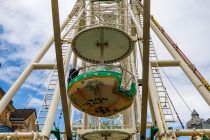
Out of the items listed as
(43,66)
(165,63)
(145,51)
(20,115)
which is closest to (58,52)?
(145,51)

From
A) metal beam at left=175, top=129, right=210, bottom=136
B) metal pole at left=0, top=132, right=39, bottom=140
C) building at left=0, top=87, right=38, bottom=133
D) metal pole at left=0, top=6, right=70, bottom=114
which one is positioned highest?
metal pole at left=0, top=6, right=70, bottom=114

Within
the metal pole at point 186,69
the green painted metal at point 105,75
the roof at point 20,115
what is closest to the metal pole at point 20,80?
the green painted metal at point 105,75

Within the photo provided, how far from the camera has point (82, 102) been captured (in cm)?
913

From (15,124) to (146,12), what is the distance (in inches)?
1686

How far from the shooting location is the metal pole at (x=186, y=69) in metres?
11.0

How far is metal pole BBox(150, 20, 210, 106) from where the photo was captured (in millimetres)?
10984

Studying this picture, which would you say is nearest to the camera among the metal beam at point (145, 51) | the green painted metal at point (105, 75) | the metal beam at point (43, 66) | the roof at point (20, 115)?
the metal beam at point (145, 51)

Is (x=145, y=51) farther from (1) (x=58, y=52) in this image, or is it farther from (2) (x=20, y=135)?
(2) (x=20, y=135)

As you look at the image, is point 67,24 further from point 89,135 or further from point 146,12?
point 146,12

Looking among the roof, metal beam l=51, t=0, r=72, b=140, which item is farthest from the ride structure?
the roof

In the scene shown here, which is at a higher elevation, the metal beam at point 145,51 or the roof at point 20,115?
the metal beam at point 145,51

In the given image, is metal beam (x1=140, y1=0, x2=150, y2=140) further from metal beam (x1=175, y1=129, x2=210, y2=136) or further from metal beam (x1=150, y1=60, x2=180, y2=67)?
metal beam (x1=150, y1=60, x2=180, y2=67)

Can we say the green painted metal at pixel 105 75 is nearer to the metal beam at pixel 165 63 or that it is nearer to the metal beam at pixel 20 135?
the metal beam at pixel 20 135

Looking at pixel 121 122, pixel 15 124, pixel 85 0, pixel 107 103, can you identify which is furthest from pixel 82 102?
pixel 15 124
